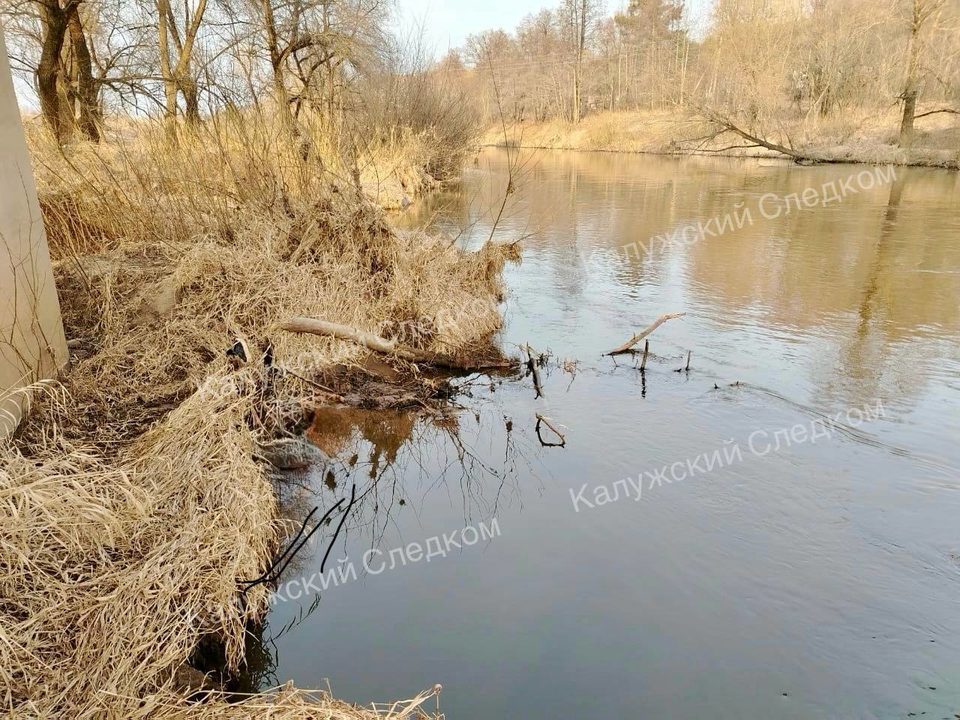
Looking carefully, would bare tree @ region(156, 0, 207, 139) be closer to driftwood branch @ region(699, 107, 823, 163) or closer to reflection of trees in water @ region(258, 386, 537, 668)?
reflection of trees in water @ region(258, 386, 537, 668)

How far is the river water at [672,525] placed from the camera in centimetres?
323

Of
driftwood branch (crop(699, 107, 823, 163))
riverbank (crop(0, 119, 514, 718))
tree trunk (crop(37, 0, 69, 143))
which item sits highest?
tree trunk (crop(37, 0, 69, 143))

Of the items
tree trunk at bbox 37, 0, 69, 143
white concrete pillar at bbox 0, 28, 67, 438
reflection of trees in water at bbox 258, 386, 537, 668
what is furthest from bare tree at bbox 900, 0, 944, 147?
white concrete pillar at bbox 0, 28, 67, 438

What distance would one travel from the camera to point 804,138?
26672 mm

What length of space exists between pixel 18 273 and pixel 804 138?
2851cm

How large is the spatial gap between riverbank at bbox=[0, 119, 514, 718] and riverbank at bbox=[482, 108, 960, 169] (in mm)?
10144

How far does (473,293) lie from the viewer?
8.38m

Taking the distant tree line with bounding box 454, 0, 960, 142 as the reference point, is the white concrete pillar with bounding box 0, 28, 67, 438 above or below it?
below

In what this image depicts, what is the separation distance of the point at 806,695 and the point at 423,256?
6039 mm

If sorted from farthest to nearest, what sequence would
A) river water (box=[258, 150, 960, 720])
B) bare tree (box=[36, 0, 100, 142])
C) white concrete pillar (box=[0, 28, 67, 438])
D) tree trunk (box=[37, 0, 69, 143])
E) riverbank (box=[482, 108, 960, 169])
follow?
riverbank (box=[482, 108, 960, 169]), tree trunk (box=[37, 0, 69, 143]), bare tree (box=[36, 0, 100, 142]), white concrete pillar (box=[0, 28, 67, 438]), river water (box=[258, 150, 960, 720])

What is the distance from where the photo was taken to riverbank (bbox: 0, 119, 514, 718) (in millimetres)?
2746

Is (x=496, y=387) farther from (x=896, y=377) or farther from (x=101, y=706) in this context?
(x=101, y=706)

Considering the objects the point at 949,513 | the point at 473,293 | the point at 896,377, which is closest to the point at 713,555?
the point at 949,513

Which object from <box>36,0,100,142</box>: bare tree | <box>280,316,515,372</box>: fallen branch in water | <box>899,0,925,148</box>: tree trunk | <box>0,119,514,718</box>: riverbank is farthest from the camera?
<box>899,0,925,148</box>: tree trunk
